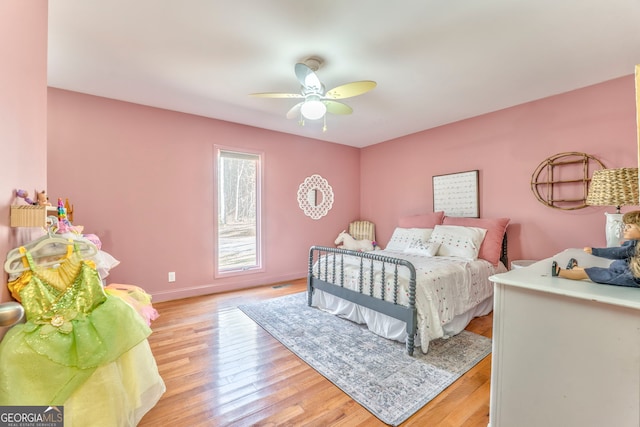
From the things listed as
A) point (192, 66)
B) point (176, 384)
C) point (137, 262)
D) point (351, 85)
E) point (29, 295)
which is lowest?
point (176, 384)

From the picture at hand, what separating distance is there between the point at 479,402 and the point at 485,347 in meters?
0.74

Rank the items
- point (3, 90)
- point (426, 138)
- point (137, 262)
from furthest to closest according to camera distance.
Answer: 1. point (426, 138)
2. point (137, 262)
3. point (3, 90)

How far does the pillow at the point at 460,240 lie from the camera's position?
3.02m

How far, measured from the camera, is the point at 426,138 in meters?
4.12

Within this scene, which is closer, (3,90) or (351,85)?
(3,90)

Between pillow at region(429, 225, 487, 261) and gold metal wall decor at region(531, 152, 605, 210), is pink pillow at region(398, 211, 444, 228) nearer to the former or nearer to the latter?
pillow at region(429, 225, 487, 261)

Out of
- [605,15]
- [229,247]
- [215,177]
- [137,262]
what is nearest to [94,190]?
[137,262]

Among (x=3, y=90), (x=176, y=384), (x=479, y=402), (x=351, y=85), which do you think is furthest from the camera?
(x=351, y=85)

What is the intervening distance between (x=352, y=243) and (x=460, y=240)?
189 cm

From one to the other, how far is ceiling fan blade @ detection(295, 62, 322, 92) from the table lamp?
213 centimetres

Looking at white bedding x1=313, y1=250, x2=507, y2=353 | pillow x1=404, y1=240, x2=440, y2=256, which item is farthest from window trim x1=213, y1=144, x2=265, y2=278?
pillow x1=404, y1=240, x2=440, y2=256

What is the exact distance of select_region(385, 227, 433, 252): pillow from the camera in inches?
138

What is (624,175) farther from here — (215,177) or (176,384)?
(215,177)

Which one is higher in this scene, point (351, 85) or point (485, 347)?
point (351, 85)
